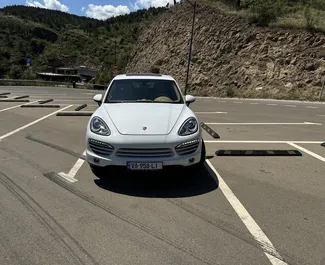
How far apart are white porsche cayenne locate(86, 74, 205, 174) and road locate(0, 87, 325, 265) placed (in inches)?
14.4

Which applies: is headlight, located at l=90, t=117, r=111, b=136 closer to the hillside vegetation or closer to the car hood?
the car hood

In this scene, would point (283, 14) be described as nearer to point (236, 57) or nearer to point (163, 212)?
point (236, 57)

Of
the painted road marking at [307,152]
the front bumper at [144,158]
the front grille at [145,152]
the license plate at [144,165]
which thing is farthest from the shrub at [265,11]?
the license plate at [144,165]

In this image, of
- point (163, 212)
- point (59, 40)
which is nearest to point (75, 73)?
point (59, 40)

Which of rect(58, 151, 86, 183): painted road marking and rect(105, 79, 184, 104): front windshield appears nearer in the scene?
rect(58, 151, 86, 183): painted road marking

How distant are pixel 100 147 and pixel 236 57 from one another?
1107 inches

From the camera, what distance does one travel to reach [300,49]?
27.4m

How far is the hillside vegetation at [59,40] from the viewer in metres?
122

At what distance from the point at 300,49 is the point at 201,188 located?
26336mm

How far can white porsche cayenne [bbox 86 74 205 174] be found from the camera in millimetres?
4359

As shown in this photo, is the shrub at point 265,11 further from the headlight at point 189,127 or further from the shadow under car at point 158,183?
the shadow under car at point 158,183

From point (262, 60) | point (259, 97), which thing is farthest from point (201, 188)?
point (262, 60)

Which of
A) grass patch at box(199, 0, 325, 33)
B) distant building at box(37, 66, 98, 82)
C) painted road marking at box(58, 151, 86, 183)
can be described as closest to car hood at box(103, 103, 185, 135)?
painted road marking at box(58, 151, 86, 183)

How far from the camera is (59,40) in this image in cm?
14800
